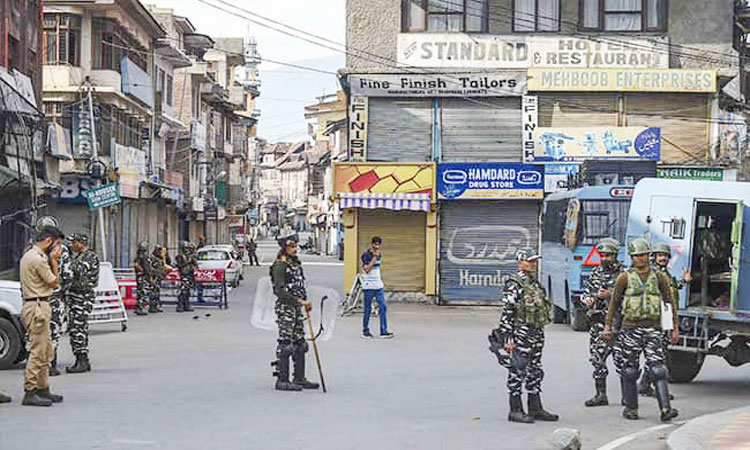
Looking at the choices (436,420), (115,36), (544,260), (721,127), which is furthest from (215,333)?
(115,36)

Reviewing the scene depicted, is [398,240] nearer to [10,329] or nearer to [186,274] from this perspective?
[186,274]

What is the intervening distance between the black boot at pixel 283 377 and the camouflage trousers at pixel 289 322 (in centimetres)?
24

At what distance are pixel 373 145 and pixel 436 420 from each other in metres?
21.0

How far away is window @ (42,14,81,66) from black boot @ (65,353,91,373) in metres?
25.3

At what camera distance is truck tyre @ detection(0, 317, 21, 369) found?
52.5 ft

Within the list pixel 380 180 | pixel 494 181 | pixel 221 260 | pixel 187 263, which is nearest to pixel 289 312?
pixel 187 263

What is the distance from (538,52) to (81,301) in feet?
64.0

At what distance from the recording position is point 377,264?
22719 mm

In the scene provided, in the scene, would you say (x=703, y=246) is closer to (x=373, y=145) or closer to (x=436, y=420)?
(x=436, y=420)

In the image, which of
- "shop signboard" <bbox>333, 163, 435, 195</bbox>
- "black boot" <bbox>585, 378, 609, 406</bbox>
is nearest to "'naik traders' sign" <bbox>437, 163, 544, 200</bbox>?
"shop signboard" <bbox>333, 163, 435, 195</bbox>

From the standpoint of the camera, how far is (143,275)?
97.3ft

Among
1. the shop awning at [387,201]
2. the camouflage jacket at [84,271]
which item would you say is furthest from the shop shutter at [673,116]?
the camouflage jacket at [84,271]

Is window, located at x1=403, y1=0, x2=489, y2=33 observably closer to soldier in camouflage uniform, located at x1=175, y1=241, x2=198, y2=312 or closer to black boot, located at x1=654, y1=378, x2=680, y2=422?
soldier in camouflage uniform, located at x1=175, y1=241, x2=198, y2=312

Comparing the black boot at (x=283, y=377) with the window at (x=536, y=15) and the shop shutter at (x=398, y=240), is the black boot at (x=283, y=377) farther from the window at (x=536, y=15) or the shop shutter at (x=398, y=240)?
the window at (x=536, y=15)
